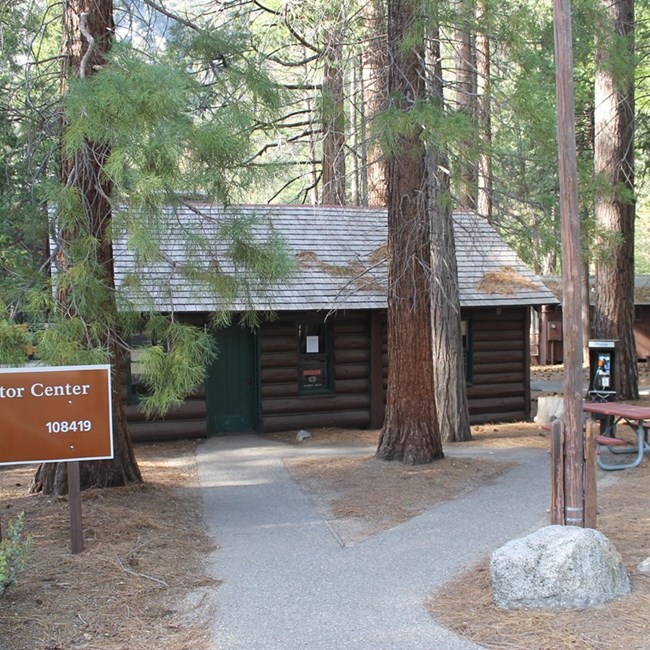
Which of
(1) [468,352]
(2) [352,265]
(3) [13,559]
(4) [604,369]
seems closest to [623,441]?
(4) [604,369]

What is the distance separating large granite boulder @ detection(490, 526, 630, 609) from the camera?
5.50 meters

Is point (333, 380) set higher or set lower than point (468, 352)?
lower

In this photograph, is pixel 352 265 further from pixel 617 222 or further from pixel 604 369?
pixel 617 222

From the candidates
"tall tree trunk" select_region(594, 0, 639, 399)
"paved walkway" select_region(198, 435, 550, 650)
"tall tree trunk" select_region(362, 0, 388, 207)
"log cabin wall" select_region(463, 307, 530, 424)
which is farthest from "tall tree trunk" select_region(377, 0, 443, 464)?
A: "tall tree trunk" select_region(594, 0, 639, 399)

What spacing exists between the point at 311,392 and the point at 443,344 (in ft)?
9.94

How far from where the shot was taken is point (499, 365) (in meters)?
16.7

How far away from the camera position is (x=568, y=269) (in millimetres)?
6227

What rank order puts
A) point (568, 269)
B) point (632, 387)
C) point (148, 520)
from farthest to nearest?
point (632, 387), point (148, 520), point (568, 269)

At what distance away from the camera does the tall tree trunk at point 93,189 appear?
8.53 m

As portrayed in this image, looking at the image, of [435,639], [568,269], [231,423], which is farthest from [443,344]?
[435,639]

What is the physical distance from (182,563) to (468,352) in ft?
34.5

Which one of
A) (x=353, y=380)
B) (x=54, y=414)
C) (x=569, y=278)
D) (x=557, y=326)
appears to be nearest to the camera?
(x=569, y=278)

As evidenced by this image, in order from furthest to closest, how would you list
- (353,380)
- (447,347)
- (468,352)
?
(468,352) < (353,380) < (447,347)

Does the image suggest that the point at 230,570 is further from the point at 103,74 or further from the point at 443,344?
the point at 443,344
